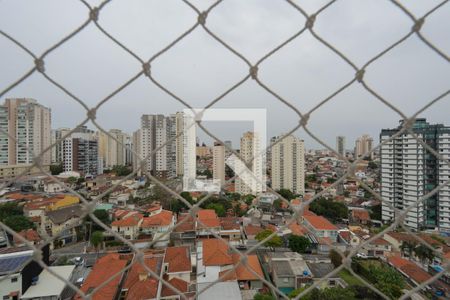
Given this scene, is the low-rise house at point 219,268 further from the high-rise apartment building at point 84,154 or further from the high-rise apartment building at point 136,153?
the high-rise apartment building at point 84,154

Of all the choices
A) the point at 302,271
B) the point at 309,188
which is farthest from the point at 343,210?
the point at 302,271

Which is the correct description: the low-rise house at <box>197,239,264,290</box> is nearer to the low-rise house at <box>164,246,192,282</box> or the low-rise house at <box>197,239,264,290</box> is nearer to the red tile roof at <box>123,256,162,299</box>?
the low-rise house at <box>164,246,192,282</box>

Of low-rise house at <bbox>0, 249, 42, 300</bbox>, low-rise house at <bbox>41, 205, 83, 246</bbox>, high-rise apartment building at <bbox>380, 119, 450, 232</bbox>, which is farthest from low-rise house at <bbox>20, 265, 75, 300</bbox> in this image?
high-rise apartment building at <bbox>380, 119, 450, 232</bbox>

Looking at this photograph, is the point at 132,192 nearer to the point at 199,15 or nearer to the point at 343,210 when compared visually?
the point at 343,210

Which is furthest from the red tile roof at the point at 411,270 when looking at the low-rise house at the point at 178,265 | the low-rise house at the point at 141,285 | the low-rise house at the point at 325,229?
the low-rise house at the point at 141,285

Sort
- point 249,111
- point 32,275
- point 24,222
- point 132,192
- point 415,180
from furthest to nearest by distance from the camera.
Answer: point 132,192 → point 415,180 → point 24,222 → point 32,275 → point 249,111

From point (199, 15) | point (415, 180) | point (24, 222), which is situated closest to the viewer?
point (199, 15)

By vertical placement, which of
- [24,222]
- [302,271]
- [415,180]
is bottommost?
[302,271]

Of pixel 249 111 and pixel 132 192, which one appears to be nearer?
pixel 249 111
